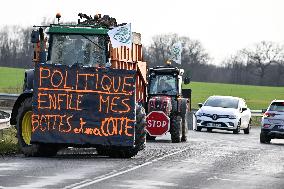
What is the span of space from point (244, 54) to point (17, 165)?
13653 centimetres

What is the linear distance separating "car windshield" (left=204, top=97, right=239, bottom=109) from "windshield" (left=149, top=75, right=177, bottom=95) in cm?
961

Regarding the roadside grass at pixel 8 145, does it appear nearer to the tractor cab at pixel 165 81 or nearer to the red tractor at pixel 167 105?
the red tractor at pixel 167 105

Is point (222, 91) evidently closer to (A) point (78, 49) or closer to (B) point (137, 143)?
(A) point (78, 49)

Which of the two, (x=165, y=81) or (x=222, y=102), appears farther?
(x=222, y=102)

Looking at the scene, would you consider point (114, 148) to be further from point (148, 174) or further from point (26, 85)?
point (148, 174)

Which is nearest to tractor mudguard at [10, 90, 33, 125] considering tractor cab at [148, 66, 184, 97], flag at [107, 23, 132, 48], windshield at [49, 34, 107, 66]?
windshield at [49, 34, 107, 66]

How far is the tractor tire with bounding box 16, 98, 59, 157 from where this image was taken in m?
21.7

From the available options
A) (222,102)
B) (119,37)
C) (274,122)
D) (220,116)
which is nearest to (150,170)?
(119,37)

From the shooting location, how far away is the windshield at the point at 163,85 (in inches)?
A: 1286

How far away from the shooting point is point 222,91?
103m

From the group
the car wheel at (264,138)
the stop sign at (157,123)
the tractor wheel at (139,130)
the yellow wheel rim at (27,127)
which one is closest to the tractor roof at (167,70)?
Answer: the stop sign at (157,123)

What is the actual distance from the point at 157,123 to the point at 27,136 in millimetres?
Result: 8245

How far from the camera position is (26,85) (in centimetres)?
2281

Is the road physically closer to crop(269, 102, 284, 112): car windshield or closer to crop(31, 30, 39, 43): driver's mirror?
crop(31, 30, 39, 43): driver's mirror
